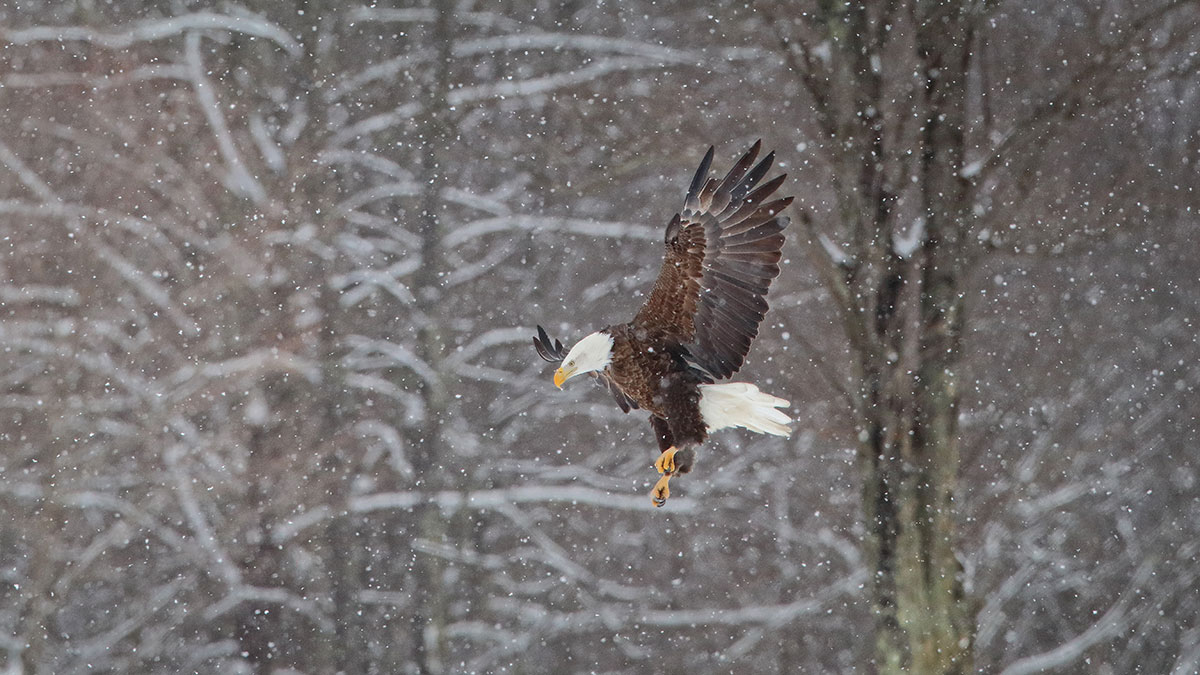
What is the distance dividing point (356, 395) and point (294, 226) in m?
1.12

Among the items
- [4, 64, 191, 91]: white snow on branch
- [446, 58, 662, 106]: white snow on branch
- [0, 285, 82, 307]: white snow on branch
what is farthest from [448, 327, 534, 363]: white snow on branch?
[4, 64, 191, 91]: white snow on branch

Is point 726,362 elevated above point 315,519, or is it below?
below

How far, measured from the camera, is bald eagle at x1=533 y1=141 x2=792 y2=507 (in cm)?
424

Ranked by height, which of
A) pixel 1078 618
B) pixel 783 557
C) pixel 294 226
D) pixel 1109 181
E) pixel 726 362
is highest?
pixel 294 226

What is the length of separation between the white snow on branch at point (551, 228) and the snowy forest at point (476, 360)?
0.09ft

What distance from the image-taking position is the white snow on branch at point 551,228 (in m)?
8.21

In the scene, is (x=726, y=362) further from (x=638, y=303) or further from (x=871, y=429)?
(x=638, y=303)

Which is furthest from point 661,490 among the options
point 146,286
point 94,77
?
point 94,77

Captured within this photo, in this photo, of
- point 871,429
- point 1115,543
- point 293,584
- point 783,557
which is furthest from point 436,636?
point 1115,543

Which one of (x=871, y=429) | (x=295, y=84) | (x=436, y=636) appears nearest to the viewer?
(x=871, y=429)

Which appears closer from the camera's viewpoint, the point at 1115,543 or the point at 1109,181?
the point at 1109,181

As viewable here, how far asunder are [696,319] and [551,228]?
3942 millimetres

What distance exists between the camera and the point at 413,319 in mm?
8695

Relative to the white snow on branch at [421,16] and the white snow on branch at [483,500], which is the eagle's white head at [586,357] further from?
the white snow on branch at [421,16]
